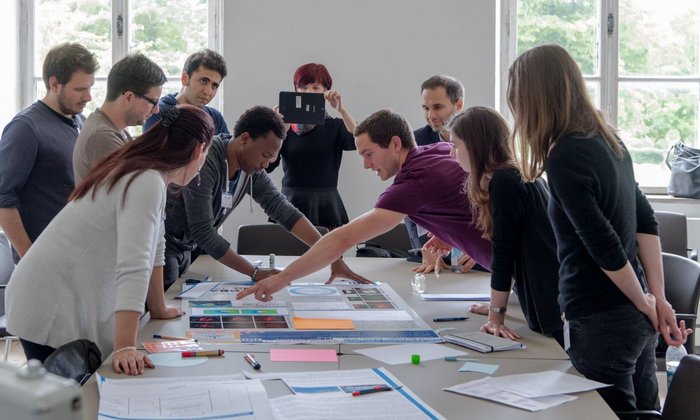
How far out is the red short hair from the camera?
4.60 m

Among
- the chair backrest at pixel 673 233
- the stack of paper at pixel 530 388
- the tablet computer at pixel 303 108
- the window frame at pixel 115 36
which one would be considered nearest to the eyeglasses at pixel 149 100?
the tablet computer at pixel 303 108

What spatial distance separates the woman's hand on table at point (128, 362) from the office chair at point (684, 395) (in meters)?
1.10

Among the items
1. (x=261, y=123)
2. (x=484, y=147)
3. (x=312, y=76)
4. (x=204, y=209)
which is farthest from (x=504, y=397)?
(x=312, y=76)

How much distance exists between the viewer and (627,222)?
5.92 ft

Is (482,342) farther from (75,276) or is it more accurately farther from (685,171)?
(685,171)

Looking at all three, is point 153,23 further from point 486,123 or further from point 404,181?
point 486,123

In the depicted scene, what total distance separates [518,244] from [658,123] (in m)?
3.42

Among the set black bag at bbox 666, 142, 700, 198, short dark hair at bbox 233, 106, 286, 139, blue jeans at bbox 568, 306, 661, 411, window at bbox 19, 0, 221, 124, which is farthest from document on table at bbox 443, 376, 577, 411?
window at bbox 19, 0, 221, 124

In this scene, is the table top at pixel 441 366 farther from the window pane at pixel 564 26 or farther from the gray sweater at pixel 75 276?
the window pane at pixel 564 26

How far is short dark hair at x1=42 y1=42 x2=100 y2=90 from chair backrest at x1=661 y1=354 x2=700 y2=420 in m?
2.40

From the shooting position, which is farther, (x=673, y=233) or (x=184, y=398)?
(x=673, y=233)

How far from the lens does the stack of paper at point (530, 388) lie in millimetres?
1516

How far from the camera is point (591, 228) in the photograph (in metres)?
1.70

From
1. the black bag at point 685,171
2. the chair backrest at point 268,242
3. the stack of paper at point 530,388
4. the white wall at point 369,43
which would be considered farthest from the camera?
the white wall at point 369,43
